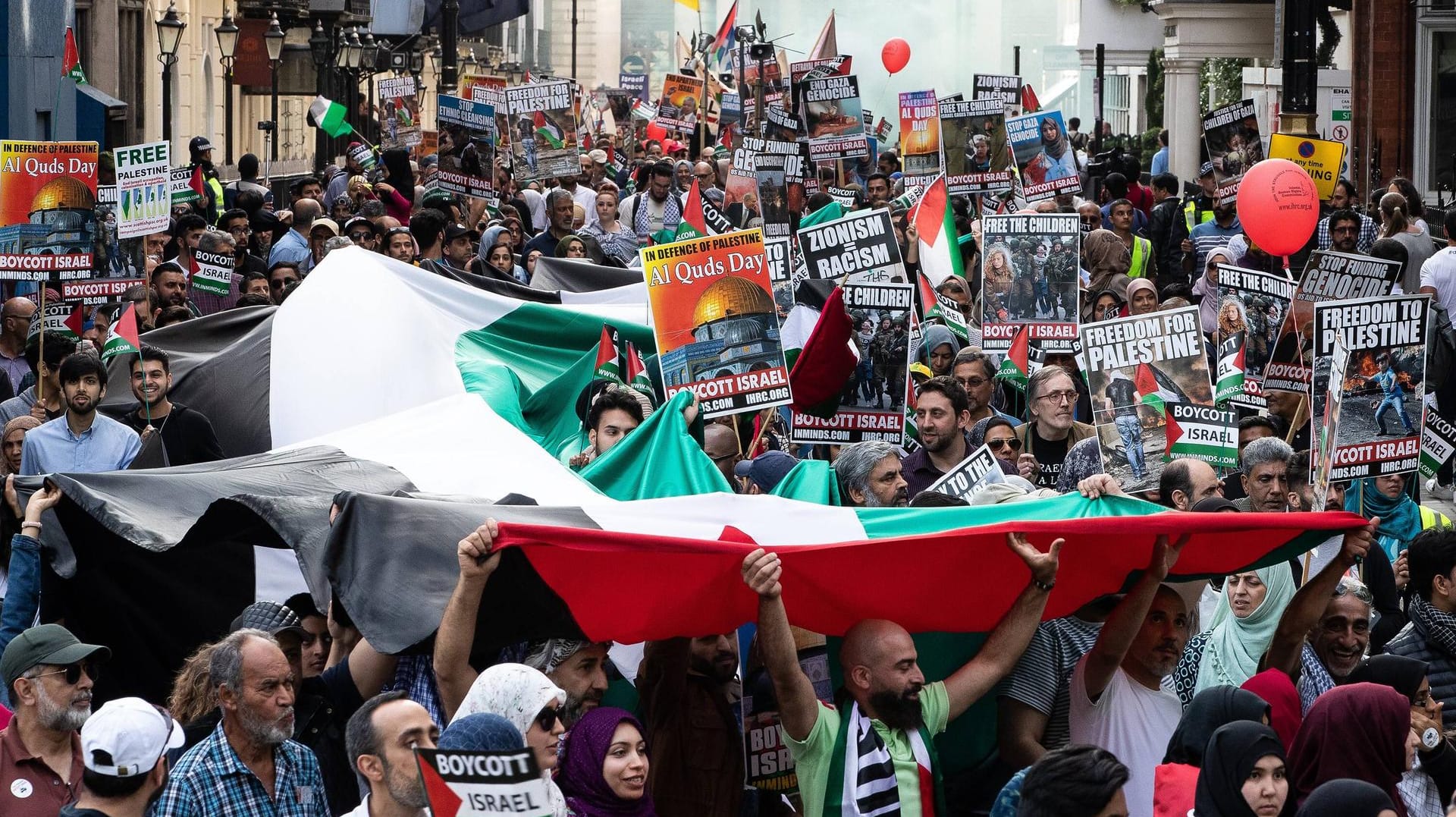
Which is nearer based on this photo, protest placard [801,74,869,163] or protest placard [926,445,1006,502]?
protest placard [926,445,1006,502]

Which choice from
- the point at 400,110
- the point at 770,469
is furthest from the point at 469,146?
the point at 770,469

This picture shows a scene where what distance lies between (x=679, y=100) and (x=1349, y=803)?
75.1 ft

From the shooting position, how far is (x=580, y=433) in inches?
400

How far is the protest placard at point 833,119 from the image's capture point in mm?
18500

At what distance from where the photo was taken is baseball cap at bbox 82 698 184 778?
5223mm

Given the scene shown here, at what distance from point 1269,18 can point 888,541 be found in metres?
29.2

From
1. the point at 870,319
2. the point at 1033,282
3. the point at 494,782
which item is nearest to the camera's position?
the point at 494,782

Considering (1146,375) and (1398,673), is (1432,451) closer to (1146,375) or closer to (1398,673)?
(1146,375)

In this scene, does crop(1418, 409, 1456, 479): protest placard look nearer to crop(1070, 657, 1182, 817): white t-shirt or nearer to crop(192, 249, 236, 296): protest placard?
crop(1070, 657, 1182, 817): white t-shirt

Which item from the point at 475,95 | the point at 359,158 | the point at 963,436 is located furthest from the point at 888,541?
the point at 359,158

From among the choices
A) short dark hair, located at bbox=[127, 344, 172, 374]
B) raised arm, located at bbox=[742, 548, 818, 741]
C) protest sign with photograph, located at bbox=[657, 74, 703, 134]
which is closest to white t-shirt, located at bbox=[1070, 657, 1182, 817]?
raised arm, located at bbox=[742, 548, 818, 741]

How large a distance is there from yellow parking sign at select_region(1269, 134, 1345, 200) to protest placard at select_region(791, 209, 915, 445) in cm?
511

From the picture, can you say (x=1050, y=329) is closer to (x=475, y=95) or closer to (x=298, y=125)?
(x=475, y=95)

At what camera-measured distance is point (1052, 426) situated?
9.52 meters
